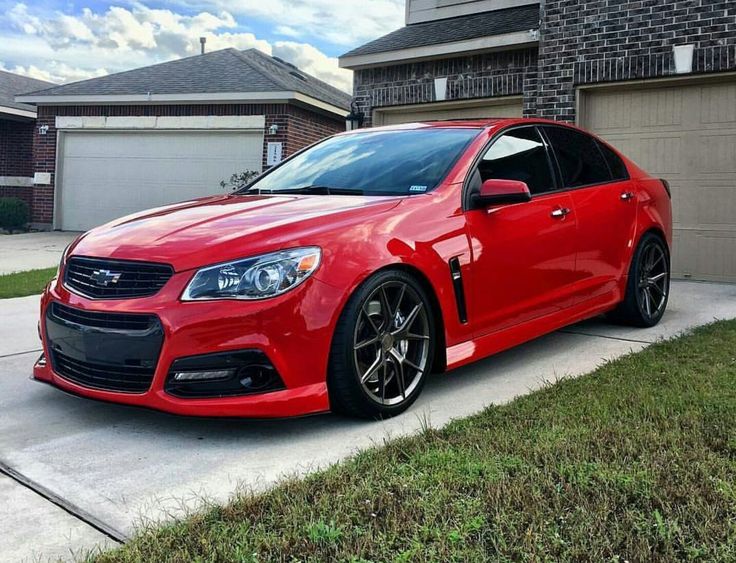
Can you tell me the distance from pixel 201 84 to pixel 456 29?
646 cm

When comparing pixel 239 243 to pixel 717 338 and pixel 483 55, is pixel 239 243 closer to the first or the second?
pixel 717 338

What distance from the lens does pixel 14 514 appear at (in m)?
2.52

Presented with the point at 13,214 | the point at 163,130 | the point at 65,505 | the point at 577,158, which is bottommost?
the point at 65,505

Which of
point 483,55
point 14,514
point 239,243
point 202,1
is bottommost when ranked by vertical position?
point 14,514

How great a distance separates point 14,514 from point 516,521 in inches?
66.6

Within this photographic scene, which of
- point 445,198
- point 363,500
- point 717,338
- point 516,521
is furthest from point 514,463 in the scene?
point 717,338

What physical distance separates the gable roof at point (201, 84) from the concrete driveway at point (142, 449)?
1077 cm

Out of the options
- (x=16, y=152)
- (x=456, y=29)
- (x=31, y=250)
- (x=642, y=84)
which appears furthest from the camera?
(x=16, y=152)

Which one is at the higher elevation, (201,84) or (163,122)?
(201,84)

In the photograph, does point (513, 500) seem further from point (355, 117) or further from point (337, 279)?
point (355, 117)

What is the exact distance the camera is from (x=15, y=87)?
21.0 m

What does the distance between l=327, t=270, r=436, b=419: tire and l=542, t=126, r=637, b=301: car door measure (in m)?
1.62

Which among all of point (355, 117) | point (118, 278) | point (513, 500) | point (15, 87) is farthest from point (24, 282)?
point (15, 87)

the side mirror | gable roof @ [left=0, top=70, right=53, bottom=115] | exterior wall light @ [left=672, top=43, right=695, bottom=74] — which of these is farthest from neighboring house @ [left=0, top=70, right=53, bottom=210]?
the side mirror
